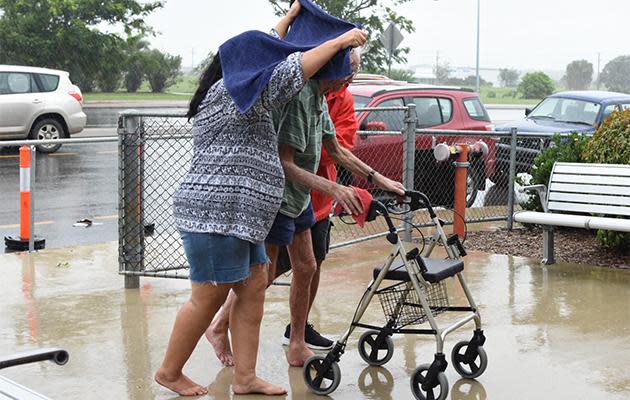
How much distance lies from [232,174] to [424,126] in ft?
28.9

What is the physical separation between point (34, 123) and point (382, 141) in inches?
426

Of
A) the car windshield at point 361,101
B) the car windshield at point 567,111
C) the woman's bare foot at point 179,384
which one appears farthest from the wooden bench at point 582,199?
the car windshield at point 567,111

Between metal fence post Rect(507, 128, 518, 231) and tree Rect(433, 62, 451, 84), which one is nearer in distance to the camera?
metal fence post Rect(507, 128, 518, 231)

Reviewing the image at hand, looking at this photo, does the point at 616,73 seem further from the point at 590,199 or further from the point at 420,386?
the point at 420,386

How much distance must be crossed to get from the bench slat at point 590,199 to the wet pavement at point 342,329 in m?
0.57

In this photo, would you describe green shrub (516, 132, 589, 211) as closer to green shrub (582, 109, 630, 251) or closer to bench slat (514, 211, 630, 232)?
green shrub (582, 109, 630, 251)

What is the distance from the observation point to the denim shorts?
4906 millimetres

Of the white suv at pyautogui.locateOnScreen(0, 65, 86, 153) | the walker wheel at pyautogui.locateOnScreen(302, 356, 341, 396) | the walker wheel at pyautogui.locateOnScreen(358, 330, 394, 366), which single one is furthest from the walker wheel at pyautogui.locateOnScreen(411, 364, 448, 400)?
the white suv at pyautogui.locateOnScreen(0, 65, 86, 153)

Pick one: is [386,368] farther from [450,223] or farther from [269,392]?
[450,223]

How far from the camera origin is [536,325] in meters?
6.87

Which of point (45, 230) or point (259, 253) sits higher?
point (259, 253)

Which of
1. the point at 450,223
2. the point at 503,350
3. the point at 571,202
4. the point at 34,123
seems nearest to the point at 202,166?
the point at 503,350

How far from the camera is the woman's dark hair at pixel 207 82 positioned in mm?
4988

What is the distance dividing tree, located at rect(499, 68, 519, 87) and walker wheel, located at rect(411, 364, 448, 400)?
78.5 m
